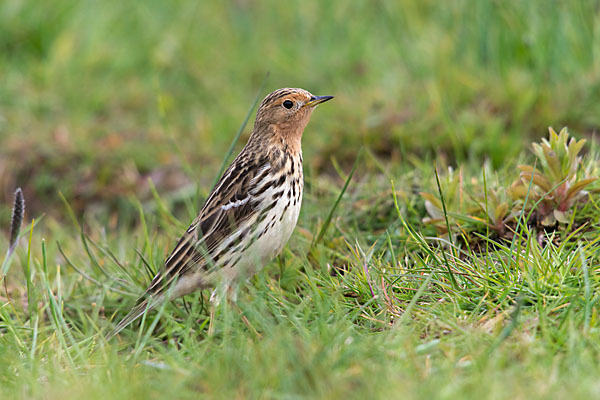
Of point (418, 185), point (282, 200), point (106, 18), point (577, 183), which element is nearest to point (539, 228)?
point (577, 183)

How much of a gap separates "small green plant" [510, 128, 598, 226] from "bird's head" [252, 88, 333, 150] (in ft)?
4.05

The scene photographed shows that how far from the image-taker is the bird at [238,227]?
4094mm

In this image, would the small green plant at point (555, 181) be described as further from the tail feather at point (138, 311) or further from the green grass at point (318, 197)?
the tail feather at point (138, 311)

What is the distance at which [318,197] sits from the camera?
5.41m

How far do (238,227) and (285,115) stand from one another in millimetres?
831

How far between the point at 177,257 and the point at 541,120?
360 cm

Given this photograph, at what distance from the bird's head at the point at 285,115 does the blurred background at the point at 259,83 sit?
946 millimetres

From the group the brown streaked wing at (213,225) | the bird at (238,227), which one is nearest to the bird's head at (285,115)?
the bird at (238,227)

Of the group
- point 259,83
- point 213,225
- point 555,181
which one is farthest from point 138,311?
point 259,83

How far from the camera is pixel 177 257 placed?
4203 mm

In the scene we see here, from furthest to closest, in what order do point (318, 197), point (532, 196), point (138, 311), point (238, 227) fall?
point (318, 197) < point (532, 196) < point (238, 227) < point (138, 311)

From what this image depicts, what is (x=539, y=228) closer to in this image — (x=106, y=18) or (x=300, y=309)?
(x=300, y=309)

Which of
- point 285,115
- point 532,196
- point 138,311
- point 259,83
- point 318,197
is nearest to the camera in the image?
point 138,311

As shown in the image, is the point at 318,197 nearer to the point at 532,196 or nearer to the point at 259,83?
the point at 532,196
